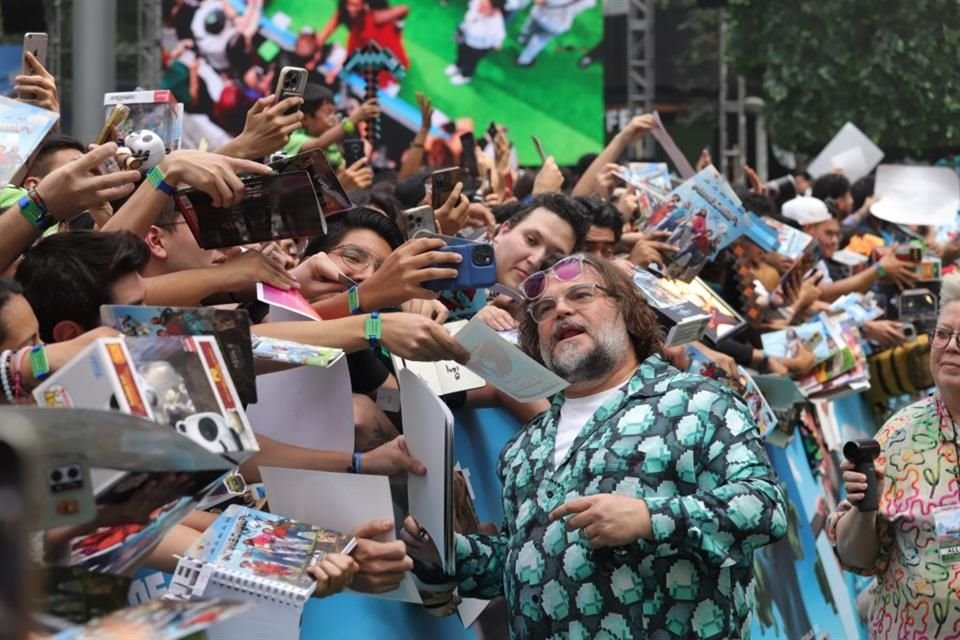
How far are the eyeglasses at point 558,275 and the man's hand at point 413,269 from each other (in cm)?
70

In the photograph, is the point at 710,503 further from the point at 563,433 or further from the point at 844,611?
the point at 844,611

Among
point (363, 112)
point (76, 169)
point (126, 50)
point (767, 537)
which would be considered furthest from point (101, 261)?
point (126, 50)

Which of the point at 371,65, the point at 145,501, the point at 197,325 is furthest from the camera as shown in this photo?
the point at 371,65

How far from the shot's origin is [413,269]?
4.07 m

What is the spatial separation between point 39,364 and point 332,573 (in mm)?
826

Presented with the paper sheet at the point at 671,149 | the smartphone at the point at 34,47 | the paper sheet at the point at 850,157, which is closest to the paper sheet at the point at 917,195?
the paper sheet at the point at 850,157

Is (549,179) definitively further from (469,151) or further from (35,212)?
(35,212)

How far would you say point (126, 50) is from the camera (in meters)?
20.4

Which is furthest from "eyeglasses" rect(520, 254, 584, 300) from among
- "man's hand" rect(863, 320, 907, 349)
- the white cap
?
the white cap

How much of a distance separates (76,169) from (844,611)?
18.6 ft

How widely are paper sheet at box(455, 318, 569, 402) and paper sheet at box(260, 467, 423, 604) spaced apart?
420mm

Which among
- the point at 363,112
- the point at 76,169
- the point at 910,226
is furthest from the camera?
the point at 910,226

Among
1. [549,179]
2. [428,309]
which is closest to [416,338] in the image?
[428,309]

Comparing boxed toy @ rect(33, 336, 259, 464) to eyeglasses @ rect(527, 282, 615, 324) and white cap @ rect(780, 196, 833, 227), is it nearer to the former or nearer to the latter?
eyeglasses @ rect(527, 282, 615, 324)
